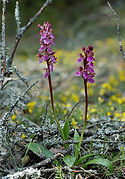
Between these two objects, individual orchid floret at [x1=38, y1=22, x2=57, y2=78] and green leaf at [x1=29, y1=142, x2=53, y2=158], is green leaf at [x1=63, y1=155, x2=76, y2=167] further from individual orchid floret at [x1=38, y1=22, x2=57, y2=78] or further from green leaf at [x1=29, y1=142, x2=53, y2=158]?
individual orchid floret at [x1=38, y1=22, x2=57, y2=78]

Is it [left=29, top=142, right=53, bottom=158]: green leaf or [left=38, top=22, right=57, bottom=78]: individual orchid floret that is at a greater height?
[left=38, top=22, right=57, bottom=78]: individual orchid floret

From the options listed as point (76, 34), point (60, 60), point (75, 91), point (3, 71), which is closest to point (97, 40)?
point (76, 34)

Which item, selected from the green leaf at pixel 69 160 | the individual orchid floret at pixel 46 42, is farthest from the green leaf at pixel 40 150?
the individual orchid floret at pixel 46 42

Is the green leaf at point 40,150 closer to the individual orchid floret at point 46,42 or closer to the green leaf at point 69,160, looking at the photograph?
the green leaf at point 69,160

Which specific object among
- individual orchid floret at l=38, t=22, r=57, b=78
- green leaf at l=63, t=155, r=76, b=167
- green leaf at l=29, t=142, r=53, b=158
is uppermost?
individual orchid floret at l=38, t=22, r=57, b=78

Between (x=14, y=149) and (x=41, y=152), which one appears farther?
(x=14, y=149)

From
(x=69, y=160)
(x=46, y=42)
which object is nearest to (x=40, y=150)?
(x=69, y=160)

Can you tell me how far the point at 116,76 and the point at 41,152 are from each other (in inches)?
182

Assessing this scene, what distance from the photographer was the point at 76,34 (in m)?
10.6

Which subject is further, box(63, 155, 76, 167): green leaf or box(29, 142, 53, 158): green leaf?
box(29, 142, 53, 158): green leaf

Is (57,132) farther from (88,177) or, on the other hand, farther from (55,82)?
(55,82)

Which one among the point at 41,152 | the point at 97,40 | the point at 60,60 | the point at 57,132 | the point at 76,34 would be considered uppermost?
the point at 76,34

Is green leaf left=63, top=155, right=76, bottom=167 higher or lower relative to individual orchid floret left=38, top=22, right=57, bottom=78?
lower

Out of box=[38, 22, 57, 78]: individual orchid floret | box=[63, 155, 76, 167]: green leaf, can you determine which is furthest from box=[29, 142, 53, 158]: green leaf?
box=[38, 22, 57, 78]: individual orchid floret
